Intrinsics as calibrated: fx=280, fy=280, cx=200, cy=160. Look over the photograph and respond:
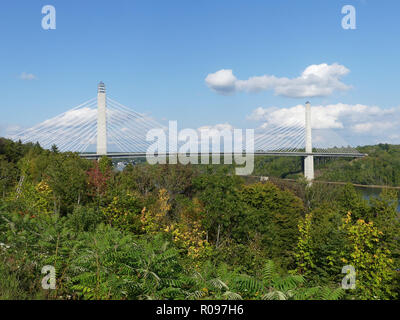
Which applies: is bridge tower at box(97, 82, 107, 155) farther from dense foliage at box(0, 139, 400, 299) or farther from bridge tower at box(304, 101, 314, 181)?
bridge tower at box(304, 101, 314, 181)

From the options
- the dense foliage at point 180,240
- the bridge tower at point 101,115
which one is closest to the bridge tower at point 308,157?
the dense foliage at point 180,240

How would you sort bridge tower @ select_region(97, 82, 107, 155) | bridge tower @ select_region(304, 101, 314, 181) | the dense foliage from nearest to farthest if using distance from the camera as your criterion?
the dense foliage → bridge tower @ select_region(97, 82, 107, 155) → bridge tower @ select_region(304, 101, 314, 181)

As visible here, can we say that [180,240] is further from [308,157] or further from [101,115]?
[308,157]

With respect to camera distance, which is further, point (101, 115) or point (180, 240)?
point (101, 115)

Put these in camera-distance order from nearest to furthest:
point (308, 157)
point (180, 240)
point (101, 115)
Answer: point (180, 240) → point (101, 115) → point (308, 157)

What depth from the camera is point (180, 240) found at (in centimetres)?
1090

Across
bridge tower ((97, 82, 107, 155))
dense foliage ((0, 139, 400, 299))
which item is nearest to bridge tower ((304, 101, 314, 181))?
dense foliage ((0, 139, 400, 299))

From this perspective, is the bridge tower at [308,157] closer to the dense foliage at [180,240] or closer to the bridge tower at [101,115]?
the dense foliage at [180,240]

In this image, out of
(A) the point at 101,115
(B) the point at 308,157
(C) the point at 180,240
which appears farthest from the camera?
(B) the point at 308,157

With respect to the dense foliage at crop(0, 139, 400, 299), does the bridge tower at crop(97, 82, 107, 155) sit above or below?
above

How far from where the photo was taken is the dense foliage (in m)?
2.57

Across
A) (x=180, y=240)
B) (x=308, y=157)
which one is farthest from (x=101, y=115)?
(x=308, y=157)

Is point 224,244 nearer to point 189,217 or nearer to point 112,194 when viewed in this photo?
point 189,217
